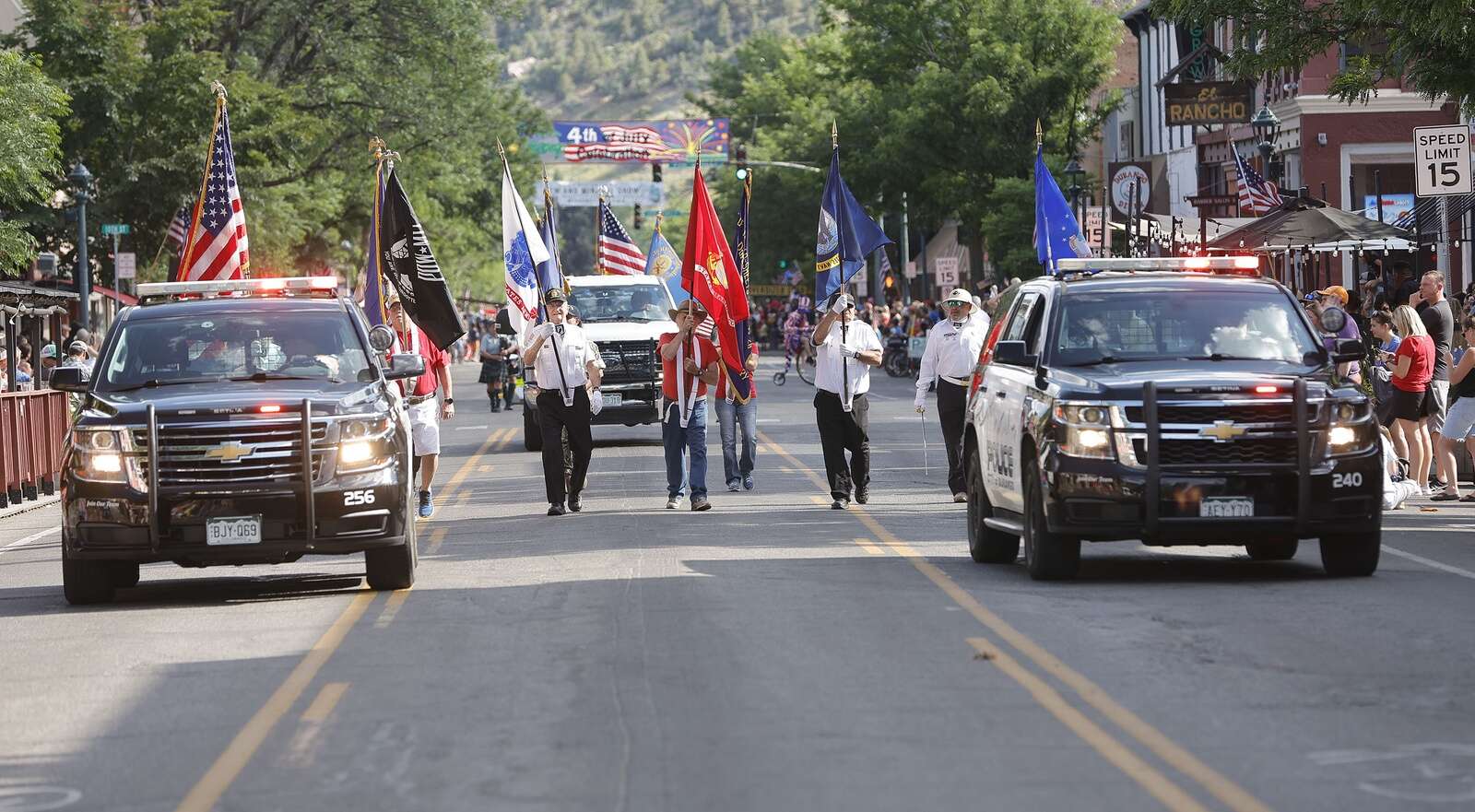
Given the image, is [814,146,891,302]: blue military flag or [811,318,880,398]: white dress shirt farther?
[814,146,891,302]: blue military flag

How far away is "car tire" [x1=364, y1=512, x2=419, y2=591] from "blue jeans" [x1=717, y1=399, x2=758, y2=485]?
25.2 feet

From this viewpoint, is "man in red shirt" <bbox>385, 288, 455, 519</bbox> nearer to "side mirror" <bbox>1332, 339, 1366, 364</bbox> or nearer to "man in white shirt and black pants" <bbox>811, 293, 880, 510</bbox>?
"man in white shirt and black pants" <bbox>811, 293, 880, 510</bbox>

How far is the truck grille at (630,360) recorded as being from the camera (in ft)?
98.2

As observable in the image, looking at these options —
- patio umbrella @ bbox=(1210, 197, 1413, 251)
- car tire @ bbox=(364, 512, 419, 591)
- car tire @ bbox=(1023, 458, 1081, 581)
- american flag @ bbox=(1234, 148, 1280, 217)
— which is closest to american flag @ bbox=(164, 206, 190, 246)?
american flag @ bbox=(1234, 148, 1280, 217)

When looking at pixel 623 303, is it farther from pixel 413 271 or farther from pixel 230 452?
pixel 230 452

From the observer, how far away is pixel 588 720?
948 centimetres

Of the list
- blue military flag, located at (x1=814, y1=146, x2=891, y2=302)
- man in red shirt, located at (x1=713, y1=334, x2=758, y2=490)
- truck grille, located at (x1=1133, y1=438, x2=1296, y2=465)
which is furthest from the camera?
blue military flag, located at (x1=814, y1=146, x2=891, y2=302)

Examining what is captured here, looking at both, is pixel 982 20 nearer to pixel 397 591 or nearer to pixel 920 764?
pixel 397 591

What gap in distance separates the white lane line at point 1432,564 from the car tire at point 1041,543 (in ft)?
8.03

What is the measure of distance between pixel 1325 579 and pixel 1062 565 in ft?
5.26

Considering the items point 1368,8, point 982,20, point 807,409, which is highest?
point 982,20

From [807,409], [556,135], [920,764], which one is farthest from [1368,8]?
[556,135]

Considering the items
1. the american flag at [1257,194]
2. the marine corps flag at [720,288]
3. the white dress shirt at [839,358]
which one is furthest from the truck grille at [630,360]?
the white dress shirt at [839,358]

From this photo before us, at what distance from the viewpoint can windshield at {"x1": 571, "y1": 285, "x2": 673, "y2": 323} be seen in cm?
3097
